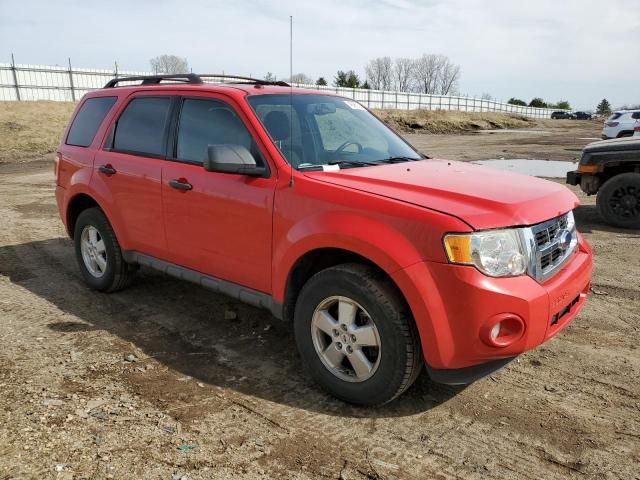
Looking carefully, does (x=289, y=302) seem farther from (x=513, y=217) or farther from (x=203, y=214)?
(x=513, y=217)

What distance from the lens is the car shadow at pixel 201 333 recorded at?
11.1 ft

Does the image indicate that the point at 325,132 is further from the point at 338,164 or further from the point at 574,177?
the point at 574,177

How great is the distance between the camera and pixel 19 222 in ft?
28.0

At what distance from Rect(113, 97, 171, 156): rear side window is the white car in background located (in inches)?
805

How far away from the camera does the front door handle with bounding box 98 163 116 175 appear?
4.73m

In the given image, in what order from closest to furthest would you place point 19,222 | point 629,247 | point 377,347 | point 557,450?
point 557,450 < point 377,347 < point 629,247 < point 19,222

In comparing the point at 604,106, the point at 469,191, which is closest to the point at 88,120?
the point at 469,191

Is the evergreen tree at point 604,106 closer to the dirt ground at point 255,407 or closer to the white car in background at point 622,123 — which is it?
the white car in background at point 622,123

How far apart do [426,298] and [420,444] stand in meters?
0.81

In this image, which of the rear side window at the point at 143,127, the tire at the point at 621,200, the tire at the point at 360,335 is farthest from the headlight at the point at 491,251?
the tire at the point at 621,200

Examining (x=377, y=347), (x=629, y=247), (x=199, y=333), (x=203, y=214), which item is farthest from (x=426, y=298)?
(x=629, y=247)

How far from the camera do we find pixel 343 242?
10.0 feet

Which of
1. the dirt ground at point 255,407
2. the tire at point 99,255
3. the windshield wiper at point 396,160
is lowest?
the dirt ground at point 255,407

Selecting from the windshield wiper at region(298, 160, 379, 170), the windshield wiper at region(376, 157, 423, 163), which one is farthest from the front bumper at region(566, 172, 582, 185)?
the windshield wiper at region(298, 160, 379, 170)
